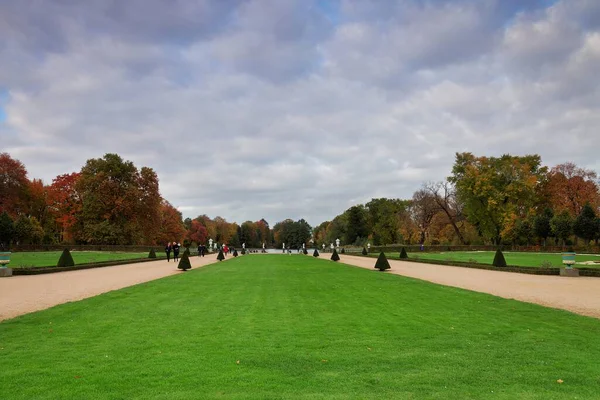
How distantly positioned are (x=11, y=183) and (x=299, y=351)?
6707 centimetres

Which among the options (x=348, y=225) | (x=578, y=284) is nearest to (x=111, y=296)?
(x=578, y=284)

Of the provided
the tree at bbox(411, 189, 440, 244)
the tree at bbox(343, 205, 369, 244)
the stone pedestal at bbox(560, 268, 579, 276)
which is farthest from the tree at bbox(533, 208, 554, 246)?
the tree at bbox(343, 205, 369, 244)

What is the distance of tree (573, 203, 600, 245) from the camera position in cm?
4656

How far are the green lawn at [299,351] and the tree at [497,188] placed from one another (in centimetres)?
5346

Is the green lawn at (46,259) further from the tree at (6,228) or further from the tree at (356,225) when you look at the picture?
the tree at (356,225)

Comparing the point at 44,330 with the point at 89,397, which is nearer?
the point at 89,397

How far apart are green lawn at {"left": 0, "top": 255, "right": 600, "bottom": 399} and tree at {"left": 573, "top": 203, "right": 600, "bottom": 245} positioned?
43252mm

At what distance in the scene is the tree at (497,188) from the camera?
60.1 metres

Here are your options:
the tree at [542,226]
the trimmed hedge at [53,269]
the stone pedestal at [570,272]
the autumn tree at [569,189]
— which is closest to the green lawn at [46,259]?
the trimmed hedge at [53,269]

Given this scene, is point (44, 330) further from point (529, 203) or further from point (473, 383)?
point (529, 203)

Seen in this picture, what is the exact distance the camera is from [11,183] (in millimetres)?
60438

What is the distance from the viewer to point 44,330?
8.34 m

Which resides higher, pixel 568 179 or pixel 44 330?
pixel 568 179

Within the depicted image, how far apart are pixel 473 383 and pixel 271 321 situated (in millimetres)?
4771
